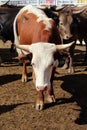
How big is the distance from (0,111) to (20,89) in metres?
1.43

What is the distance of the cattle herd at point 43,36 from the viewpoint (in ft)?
20.4

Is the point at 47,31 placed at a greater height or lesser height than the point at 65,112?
greater

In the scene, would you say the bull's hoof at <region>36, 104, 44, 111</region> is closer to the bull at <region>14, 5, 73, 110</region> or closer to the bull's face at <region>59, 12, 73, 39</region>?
the bull at <region>14, 5, 73, 110</region>

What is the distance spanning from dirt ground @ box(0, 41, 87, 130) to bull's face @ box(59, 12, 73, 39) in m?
1.01

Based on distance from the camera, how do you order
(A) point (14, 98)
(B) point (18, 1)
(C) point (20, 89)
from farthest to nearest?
(B) point (18, 1) < (C) point (20, 89) < (A) point (14, 98)

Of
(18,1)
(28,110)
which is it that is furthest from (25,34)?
(18,1)

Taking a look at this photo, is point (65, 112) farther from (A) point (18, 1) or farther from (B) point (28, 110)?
(A) point (18, 1)

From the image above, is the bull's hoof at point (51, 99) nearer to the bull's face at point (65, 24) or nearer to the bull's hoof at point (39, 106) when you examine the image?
the bull's hoof at point (39, 106)

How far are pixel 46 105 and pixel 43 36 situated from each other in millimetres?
1344

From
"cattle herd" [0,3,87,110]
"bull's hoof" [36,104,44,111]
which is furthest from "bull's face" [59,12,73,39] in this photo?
"bull's hoof" [36,104,44,111]

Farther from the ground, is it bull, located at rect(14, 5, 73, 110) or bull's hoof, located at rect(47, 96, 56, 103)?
bull, located at rect(14, 5, 73, 110)

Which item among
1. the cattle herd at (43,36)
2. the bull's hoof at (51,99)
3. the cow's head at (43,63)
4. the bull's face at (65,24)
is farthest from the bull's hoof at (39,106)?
the bull's face at (65,24)

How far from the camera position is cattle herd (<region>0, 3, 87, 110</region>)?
621 centimetres

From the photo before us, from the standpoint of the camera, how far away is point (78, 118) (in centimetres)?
658
